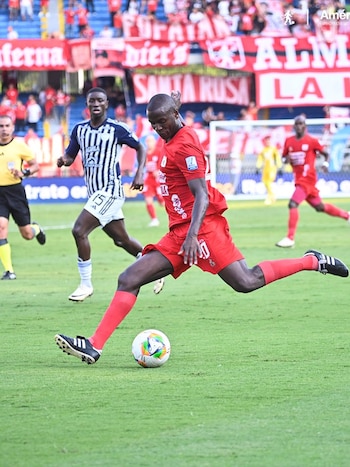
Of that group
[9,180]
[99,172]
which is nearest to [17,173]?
[9,180]

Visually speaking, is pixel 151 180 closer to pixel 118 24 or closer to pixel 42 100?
pixel 42 100

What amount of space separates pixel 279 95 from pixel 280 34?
2128 millimetres

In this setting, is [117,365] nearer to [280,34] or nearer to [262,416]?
[262,416]

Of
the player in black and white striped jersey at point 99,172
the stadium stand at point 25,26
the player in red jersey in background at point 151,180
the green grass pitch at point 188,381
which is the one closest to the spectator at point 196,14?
the stadium stand at point 25,26

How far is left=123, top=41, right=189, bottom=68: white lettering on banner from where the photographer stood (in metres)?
37.2

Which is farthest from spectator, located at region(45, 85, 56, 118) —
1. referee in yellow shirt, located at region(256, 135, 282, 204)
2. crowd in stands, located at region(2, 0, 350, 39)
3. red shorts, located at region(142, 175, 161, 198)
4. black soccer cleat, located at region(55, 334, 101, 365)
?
black soccer cleat, located at region(55, 334, 101, 365)

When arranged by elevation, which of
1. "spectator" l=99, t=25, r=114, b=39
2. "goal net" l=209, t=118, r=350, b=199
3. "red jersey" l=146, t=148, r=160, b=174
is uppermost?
"spectator" l=99, t=25, r=114, b=39

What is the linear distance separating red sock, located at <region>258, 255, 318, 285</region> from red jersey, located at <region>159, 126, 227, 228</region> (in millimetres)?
666

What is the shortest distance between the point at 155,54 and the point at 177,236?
3011 cm

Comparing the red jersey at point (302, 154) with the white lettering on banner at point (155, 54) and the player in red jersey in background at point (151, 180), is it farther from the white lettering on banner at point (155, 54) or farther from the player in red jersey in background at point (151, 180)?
the white lettering on banner at point (155, 54)

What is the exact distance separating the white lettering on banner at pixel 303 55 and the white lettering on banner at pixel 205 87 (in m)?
1.78

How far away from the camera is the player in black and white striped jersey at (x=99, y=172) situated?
1191 centimetres

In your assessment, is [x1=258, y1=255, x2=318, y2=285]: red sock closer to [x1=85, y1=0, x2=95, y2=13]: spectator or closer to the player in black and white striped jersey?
the player in black and white striped jersey

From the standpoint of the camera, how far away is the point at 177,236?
7.98 metres
